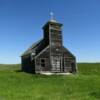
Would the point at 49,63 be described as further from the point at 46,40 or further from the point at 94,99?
the point at 94,99

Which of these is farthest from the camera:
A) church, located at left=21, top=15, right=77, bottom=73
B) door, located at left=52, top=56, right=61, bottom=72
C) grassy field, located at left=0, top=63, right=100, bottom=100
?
door, located at left=52, top=56, right=61, bottom=72

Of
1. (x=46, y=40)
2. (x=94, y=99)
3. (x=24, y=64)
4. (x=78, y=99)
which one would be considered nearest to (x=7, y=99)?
(x=78, y=99)

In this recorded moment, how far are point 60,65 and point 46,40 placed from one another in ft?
17.3

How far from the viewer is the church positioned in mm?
41562

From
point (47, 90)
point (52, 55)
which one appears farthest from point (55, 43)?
point (47, 90)

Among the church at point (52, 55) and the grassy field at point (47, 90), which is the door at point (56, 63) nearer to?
the church at point (52, 55)

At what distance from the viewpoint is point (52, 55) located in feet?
138

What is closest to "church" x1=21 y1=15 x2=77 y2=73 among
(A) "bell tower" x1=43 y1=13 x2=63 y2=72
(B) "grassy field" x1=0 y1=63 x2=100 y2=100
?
(A) "bell tower" x1=43 y1=13 x2=63 y2=72

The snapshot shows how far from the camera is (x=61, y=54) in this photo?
42719mm

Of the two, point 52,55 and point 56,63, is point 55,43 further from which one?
point 56,63

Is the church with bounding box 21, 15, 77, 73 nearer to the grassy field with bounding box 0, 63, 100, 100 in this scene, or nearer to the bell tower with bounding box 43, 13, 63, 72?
the bell tower with bounding box 43, 13, 63, 72

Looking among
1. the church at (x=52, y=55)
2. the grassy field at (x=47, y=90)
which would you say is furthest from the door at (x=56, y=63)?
the grassy field at (x=47, y=90)

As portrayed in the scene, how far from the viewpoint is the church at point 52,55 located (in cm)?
4156

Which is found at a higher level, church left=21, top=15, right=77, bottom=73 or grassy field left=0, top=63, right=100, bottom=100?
church left=21, top=15, right=77, bottom=73
